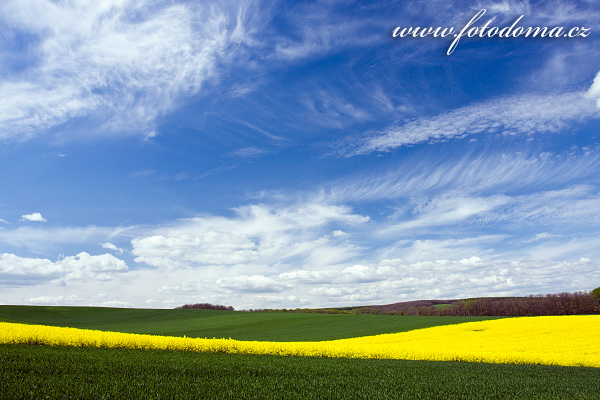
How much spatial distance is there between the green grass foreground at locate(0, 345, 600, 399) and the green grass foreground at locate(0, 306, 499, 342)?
2416 centimetres

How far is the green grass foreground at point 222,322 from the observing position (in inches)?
1628

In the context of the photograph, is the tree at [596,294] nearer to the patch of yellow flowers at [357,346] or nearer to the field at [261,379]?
the patch of yellow flowers at [357,346]

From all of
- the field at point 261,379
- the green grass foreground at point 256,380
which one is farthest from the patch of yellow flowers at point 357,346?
the green grass foreground at point 256,380

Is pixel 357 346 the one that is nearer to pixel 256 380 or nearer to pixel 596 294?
pixel 256 380

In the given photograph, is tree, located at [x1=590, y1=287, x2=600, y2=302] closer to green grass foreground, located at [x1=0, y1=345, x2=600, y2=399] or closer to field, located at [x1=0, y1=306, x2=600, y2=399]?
field, located at [x1=0, y1=306, x2=600, y2=399]

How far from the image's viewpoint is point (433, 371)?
14.3 metres

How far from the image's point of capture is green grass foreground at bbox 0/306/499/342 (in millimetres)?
41347

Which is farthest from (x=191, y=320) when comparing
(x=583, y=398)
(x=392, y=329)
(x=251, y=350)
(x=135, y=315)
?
(x=583, y=398)

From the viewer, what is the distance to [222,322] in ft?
179

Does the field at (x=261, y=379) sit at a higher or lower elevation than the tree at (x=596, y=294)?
lower

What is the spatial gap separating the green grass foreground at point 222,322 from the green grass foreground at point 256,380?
24156mm

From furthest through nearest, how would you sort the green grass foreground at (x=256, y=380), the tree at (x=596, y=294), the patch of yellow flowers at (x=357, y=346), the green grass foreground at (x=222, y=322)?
the tree at (x=596, y=294), the green grass foreground at (x=222, y=322), the patch of yellow flowers at (x=357, y=346), the green grass foreground at (x=256, y=380)

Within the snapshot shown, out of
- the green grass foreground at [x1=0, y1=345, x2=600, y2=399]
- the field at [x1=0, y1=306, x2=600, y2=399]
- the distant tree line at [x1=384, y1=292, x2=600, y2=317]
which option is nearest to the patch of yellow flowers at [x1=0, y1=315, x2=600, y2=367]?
the field at [x1=0, y1=306, x2=600, y2=399]

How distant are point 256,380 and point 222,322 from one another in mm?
46409
